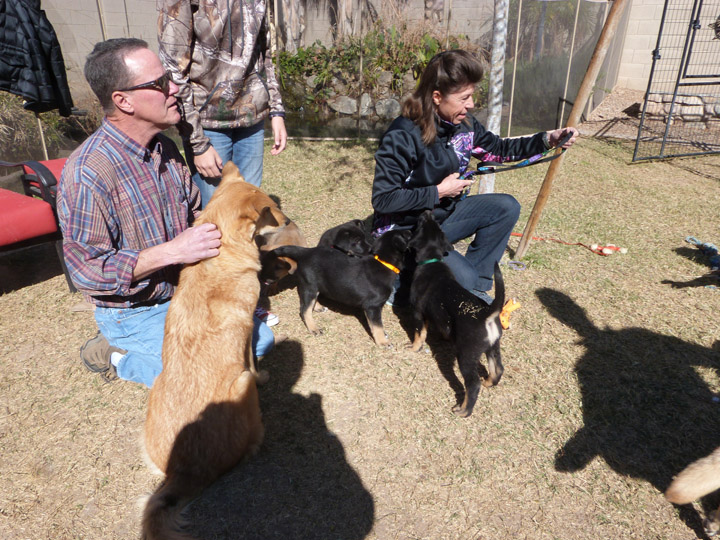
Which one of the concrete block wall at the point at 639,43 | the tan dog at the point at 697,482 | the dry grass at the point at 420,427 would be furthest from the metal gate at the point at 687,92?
the tan dog at the point at 697,482

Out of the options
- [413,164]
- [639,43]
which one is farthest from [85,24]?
[639,43]

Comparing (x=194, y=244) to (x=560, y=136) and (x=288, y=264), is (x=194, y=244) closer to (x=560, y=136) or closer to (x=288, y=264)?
(x=288, y=264)

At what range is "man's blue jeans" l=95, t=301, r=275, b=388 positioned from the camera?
2.90 m

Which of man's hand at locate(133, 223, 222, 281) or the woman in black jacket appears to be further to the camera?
the woman in black jacket

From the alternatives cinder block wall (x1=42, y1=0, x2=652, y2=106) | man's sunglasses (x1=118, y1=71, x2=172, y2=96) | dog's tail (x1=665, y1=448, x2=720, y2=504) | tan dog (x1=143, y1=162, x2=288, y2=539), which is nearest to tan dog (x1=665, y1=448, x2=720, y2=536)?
dog's tail (x1=665, y1=448, x2=720, y2=504)

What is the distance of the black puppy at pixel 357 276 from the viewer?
390 cm

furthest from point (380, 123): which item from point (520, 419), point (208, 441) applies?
point (208, 441)

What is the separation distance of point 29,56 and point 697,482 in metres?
Result: 7.33

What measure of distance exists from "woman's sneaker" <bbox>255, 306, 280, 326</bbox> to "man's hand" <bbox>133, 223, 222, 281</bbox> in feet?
5.72

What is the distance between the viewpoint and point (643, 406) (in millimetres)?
3299

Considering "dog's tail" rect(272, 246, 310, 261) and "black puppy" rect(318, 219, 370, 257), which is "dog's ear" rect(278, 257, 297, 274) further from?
"black puppy" rect(318, 219, 370, 257)

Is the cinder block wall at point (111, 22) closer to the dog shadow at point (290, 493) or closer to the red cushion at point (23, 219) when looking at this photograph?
the red cushion at point (23, 219)

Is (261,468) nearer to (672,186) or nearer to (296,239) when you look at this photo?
(296,239)

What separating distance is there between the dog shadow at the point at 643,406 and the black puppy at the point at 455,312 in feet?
2.33
